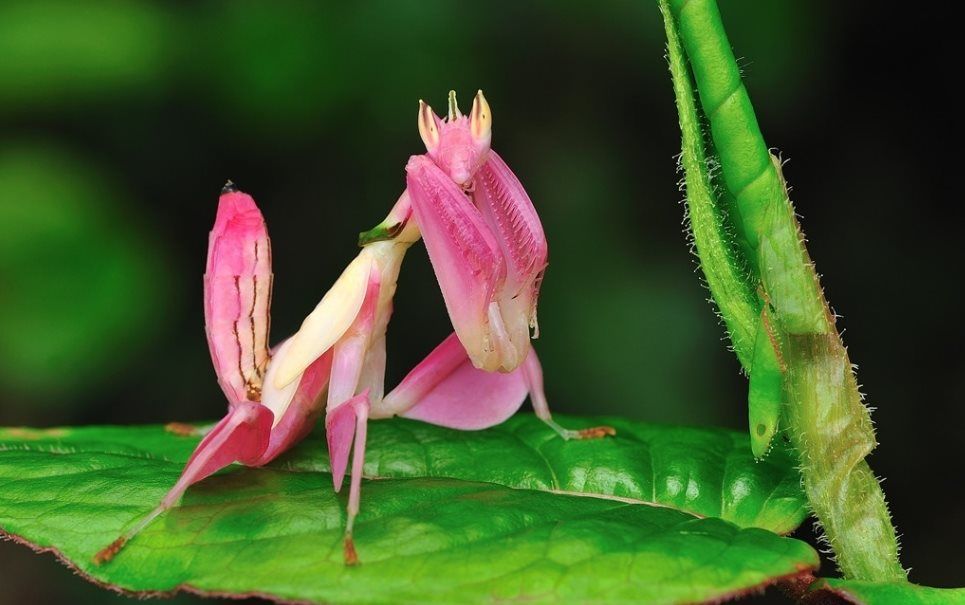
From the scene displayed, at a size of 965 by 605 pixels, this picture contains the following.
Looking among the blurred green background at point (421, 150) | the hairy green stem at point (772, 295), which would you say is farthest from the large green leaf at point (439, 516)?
the blurred green background at point (421, 150)

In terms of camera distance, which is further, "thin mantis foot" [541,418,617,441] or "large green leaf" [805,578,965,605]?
"thin mantis foot" [541,418,617,441]

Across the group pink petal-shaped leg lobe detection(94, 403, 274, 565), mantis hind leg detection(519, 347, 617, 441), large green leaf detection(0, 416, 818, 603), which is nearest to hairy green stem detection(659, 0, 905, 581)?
large green leaf detection(0, 416, 818, 603)

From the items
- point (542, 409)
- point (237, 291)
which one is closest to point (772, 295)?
point (542, 409)

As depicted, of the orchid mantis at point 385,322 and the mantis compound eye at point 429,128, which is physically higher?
the mantis compound eye at point 429,128

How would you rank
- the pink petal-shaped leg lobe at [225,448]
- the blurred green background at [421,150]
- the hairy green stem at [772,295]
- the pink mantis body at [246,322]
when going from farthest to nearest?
1. the blurred green background at [421,150]
2. the pink mantis body at [246,322]
3. the pink petal-shaped leg lobe at [225,448]
4. the hairy green stem at [772,295]

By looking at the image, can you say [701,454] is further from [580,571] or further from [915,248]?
[915,248]

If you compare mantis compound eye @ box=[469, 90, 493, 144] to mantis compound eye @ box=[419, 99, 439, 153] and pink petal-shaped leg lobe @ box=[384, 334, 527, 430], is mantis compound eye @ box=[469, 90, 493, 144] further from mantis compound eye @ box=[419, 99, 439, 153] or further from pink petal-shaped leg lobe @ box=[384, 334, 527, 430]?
pink petal-shaped leg lobe @ box=[384, 334, 527, 430]

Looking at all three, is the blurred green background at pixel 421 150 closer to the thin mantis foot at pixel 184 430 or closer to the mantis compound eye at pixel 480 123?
the thin mantis foot at pixel 184 430

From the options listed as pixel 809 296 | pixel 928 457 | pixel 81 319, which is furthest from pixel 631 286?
Result: pixel 809 296
